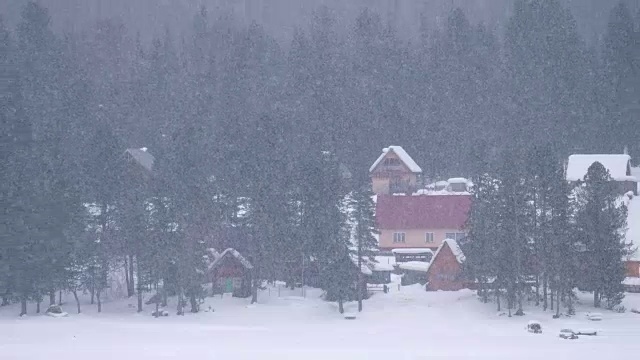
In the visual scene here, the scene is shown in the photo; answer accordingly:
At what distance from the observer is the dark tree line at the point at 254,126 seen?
47031 millimetres

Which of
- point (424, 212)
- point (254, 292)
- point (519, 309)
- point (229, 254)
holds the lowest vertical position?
point (519, 309)

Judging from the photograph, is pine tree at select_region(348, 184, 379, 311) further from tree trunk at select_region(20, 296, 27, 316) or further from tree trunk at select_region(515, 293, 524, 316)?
tree trunk at select_region(20, 296, 27, 316)

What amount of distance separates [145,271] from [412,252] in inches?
702

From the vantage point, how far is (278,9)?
171m

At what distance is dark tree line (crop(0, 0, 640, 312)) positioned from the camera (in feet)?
154

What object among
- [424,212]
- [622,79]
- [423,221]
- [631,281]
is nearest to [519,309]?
[631,281]

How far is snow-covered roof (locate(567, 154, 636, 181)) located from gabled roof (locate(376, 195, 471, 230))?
11421 mm

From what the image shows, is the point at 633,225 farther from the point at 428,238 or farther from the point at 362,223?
the point at 362,223

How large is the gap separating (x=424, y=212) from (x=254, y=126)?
12.1 meters

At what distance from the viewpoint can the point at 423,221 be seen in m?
58.8

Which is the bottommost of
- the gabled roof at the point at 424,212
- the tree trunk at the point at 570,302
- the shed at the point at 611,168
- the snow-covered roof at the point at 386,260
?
the tree trunk at the point at 570,302

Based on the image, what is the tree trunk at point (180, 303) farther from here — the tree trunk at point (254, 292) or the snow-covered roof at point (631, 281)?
the snow-covered roof at point (631, 281)

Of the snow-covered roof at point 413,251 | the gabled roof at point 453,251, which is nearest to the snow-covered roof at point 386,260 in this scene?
the snow-covered roof at point 413,251

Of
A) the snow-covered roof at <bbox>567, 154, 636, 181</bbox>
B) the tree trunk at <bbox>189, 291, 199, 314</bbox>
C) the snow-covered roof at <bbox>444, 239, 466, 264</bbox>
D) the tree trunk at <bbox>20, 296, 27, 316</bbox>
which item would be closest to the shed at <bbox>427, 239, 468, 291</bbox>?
the snow-covered roof at <bbox>444, 239, 466, 264</bbox>
